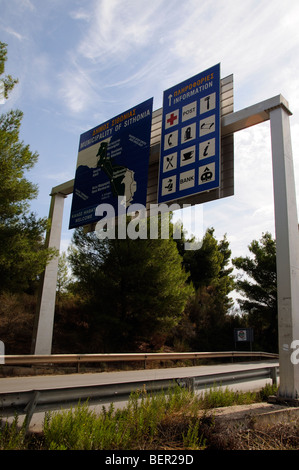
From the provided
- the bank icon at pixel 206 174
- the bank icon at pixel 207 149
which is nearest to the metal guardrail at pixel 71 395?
the bank icon at pixel 206 174

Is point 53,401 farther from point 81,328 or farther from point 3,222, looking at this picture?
point 81,328

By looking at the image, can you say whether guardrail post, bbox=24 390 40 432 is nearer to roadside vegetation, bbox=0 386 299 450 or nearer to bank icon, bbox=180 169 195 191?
roadside vegetation, bbox=0 386 299 450

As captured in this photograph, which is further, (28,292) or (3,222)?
(28,292)

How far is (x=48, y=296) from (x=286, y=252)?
31.3 ft

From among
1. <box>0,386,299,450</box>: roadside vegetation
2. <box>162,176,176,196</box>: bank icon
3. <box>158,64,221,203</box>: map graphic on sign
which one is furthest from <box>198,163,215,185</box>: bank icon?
<box>0,386,299,450</box>: roadside vegetation

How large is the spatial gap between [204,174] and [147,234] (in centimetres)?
1141

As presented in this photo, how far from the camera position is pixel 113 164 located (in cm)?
1282

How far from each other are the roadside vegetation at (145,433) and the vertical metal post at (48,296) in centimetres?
959

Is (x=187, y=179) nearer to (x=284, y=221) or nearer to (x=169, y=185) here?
(x=169, y=185)

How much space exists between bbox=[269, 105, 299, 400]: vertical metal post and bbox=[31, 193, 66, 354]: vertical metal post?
9065mm

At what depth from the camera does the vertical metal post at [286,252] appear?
723 centimetres
